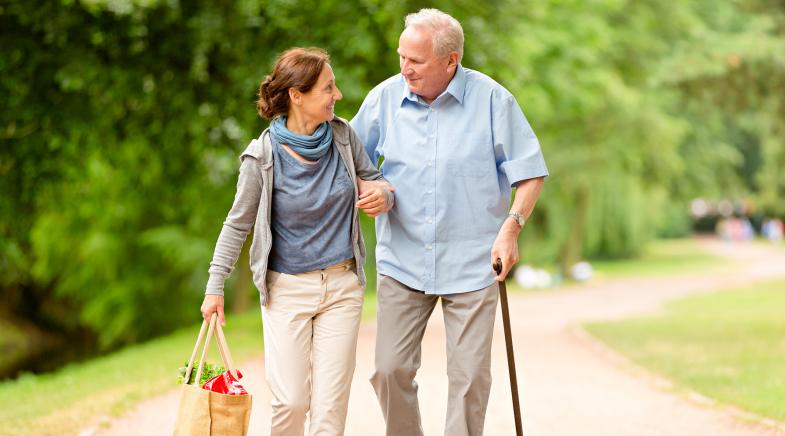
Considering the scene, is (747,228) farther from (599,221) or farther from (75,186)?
(75,186)

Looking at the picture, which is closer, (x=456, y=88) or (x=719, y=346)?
(x=456, y=88)

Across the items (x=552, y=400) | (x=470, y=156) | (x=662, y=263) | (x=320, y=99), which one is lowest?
(x=662, y=263)

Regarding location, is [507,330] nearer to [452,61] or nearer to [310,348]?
[310,348]

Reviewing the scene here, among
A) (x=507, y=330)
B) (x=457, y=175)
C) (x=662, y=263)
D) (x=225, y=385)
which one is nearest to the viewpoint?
(x=225, y=385)

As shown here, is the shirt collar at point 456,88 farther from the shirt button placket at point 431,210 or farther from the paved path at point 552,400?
the paved path at point 552,400

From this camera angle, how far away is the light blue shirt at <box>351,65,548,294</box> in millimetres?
4859

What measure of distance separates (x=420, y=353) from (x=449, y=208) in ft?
2.02

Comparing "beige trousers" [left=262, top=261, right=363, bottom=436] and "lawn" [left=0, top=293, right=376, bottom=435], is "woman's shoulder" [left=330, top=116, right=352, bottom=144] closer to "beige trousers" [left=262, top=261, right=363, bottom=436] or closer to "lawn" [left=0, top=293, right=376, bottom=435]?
"beige trousers" [left=262, top=261, right=363, bottom=436]

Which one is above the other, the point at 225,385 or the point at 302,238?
the point at 302,238

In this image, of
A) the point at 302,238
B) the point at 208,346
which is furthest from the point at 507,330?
the point at 208,346

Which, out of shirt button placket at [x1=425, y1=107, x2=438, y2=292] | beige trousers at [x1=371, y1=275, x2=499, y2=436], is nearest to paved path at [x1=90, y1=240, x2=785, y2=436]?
beige trousers at [x1=371, y1=275, x2=499, y2=436]

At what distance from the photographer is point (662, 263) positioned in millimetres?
38406

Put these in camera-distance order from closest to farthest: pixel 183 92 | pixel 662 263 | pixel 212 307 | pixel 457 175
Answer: pixel 212 307
pixel 457 175
pixel 183 92
pixel 662 263

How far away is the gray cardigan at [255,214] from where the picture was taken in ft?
14.6
